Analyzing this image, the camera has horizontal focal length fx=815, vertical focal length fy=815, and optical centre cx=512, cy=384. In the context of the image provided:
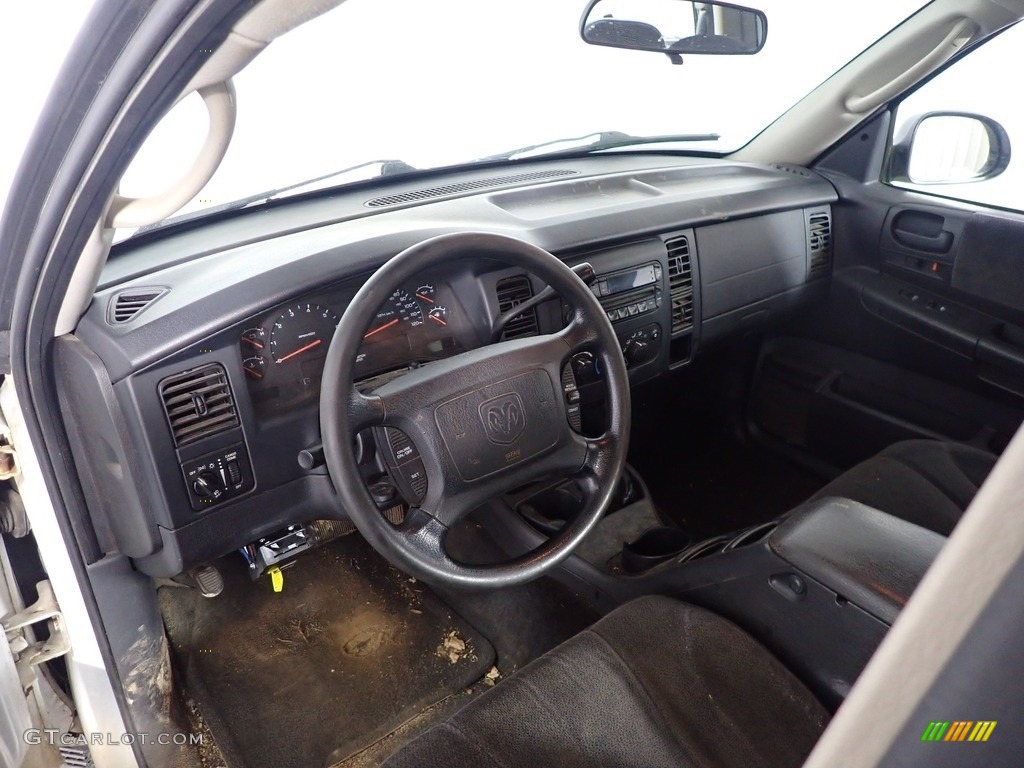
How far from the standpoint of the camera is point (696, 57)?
2416 millimetres

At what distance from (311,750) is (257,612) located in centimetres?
45

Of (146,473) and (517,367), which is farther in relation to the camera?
(517,367)

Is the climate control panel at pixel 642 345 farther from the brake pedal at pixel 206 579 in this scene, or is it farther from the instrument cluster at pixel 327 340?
the brake pedal at pixel 206 579

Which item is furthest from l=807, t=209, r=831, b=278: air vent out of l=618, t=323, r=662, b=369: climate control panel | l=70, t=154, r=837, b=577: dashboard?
l=618, t=323, r=662, b=369: climate control panel

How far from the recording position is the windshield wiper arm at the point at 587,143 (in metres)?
2.38

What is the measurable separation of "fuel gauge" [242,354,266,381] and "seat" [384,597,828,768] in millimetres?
689

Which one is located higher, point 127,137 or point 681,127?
point 127,137

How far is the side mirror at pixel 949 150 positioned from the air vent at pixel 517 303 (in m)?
1.47

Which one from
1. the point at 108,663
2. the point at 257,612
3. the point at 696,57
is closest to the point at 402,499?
the point at 108,663

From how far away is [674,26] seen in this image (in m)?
2.17

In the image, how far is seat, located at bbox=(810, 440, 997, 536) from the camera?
1817mm

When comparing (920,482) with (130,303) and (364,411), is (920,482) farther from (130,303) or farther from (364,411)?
(130,303)

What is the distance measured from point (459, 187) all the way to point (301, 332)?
32.3 inches

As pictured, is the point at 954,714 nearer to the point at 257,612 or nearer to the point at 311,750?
the point at 311,750
